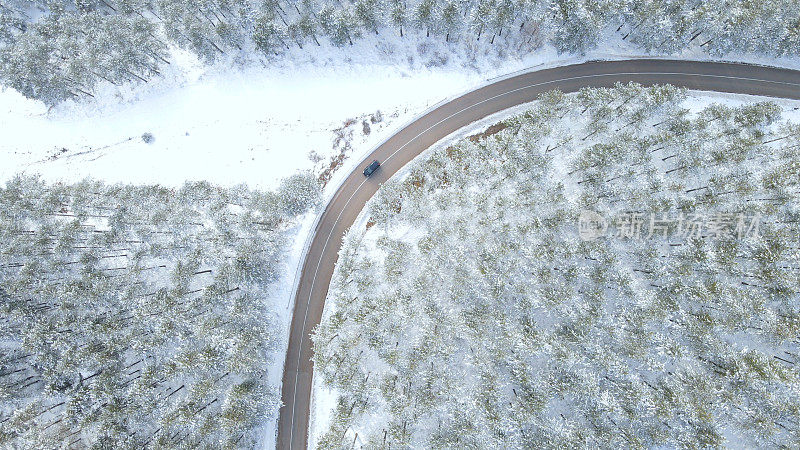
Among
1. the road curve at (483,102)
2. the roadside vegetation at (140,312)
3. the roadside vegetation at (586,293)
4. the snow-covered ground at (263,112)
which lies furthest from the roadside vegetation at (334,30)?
the roadside vegetation at (140,312)

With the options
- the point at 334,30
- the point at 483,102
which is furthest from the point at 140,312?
the point at 483,102

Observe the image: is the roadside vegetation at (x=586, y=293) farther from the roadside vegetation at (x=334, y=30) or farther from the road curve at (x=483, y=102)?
the roadside vegetation at (x=334, y=30)

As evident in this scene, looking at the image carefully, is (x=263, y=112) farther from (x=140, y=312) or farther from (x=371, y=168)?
(x=140, y=312)

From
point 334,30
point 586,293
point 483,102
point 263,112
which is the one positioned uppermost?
point 334,30

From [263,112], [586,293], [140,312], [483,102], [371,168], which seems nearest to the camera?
Result: [140,312]

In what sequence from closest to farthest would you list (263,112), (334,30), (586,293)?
1. (586,293)
2. (334,30)
3. (263,112)

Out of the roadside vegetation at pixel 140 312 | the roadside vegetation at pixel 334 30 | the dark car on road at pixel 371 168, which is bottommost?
the roadside vegetation at pixel 140 312

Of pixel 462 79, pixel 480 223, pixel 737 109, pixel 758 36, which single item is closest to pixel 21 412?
pixel 480 223
